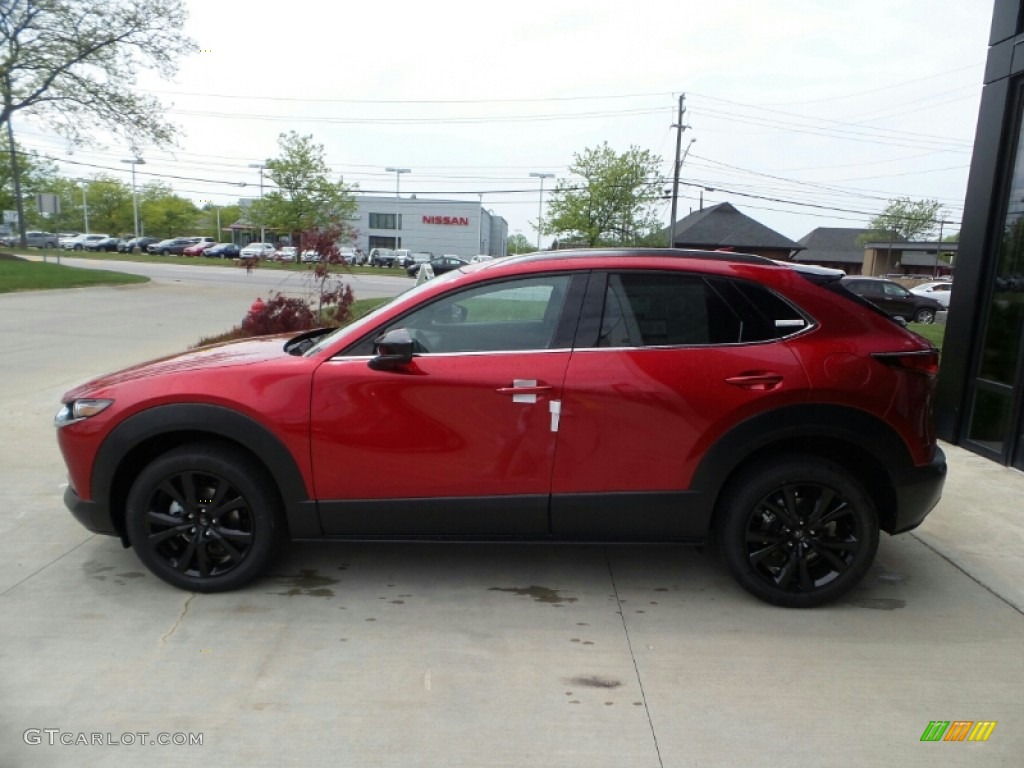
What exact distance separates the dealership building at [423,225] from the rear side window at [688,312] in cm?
9232

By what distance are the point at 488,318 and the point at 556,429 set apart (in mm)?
703

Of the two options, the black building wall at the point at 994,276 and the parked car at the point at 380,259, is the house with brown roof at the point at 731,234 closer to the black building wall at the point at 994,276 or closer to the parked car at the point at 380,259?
the parked car at the point at 380,259

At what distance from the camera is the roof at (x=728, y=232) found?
50.8 meters

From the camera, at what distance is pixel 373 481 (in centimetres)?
369

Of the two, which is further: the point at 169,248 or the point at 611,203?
the point at 169,248

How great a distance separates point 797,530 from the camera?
3.74 m

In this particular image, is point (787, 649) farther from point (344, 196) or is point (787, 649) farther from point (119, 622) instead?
point (344, 196)

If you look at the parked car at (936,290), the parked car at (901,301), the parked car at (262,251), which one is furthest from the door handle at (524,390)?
the parked car at (936,290)

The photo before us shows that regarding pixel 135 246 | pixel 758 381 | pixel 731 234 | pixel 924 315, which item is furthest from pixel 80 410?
pixel 135 246

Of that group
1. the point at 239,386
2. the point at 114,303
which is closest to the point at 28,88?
the point at 114,303

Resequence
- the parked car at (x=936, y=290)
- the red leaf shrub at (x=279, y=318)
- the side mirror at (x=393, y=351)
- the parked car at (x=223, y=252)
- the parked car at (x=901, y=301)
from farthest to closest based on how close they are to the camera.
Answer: the parked car at (x=223, y=252) → the parked car at (x=936, y=290) → the parked car at (x=901, y=301) → the red leaf shrub at (x=279, y=318) → the side mirror at (x=393, y=351)

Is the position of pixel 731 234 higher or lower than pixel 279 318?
higher

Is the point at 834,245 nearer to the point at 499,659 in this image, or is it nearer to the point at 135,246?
the point at 135,246

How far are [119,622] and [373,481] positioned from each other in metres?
1.34
